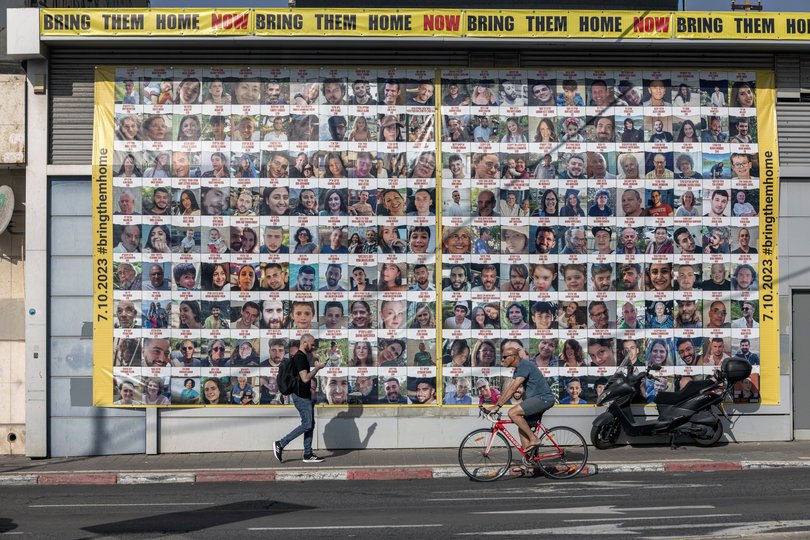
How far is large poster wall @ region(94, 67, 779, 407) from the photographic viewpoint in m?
16.8

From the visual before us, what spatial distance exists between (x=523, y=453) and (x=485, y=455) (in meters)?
0.54

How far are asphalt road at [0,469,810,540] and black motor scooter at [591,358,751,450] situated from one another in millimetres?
1890

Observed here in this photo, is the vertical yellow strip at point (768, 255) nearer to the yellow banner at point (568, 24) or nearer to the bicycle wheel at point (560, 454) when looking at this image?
the yellow banner at point (568, 24)

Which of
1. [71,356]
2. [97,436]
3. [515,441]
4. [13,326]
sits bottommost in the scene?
[97,436]

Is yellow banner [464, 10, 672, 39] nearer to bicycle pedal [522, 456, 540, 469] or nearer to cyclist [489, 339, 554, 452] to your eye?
cyclist [489, 339, 554, 452]

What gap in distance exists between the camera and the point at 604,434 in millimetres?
16266

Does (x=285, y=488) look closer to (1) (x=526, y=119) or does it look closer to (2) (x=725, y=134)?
(1) (x=526, y=119)

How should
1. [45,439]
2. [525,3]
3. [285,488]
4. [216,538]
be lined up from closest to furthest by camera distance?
1. [216,538]
2. [285,488]
3. [45,439]
4. [525,3]

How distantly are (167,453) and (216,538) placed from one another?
6.94 meters

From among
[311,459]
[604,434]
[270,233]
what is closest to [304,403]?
[311,459]

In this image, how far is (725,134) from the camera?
17234mm

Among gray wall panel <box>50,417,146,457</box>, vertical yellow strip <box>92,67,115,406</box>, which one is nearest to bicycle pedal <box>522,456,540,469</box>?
gray wall panel <box>50,417,146,457</box>

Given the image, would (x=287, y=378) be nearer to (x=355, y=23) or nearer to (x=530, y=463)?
(x=530, y=463)

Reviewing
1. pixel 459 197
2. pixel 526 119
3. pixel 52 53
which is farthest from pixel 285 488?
pixel 52 53
